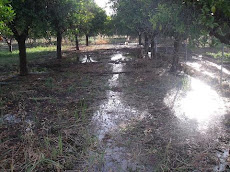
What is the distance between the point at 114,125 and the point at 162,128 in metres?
1.48

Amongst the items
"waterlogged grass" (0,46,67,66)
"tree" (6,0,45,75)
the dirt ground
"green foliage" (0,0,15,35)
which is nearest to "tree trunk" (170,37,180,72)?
the dirt ground

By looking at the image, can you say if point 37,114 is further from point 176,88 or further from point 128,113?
point 176,88

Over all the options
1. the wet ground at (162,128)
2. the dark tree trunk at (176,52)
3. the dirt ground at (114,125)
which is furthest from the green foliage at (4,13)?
the dark tree trunk at (176,52)

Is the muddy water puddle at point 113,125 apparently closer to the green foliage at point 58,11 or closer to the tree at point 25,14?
the tree at point 25,14

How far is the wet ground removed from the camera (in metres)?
4.85

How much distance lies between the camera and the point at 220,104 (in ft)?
28.1

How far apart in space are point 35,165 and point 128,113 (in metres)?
3.89

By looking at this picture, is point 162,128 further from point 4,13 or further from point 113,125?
point 4,13

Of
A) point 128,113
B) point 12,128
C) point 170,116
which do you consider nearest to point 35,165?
point 12,128

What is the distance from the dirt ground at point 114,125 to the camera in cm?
483

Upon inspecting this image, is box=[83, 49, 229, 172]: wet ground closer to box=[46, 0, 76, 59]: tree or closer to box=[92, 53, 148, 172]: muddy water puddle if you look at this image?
box=[92, 53, 148, 172]: muddy water puddle

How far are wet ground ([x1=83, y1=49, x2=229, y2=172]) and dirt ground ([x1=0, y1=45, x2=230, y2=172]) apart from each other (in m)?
0.02

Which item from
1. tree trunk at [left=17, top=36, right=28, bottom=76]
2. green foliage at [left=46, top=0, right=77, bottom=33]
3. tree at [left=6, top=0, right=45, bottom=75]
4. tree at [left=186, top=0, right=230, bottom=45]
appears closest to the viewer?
tree at [left=186, top=0, right=230, bottom=45]

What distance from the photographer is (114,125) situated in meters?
6.73
